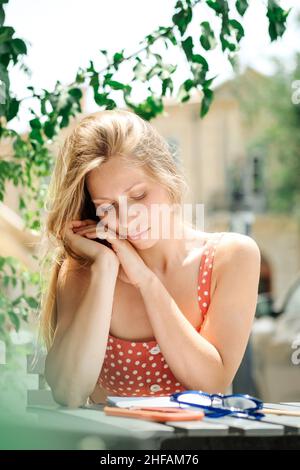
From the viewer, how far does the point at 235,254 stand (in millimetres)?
2607

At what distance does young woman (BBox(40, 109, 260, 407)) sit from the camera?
2.38 m

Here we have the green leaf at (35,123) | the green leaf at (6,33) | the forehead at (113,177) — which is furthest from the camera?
the green leaf at (35,123)

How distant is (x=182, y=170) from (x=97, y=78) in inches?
17.2

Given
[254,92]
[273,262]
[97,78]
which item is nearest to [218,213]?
[273,262]

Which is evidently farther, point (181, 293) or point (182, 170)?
point (182, 170)

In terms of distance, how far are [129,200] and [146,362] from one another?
472 millimetres

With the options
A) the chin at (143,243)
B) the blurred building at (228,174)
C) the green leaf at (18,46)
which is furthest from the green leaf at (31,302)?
the blurred building at (228,174)

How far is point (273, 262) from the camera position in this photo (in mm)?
32406

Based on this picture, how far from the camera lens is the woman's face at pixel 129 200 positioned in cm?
253

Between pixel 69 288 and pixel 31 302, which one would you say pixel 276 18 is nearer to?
pixel 69 288

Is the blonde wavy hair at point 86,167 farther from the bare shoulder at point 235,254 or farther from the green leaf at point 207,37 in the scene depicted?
the green leaf at point 207,37

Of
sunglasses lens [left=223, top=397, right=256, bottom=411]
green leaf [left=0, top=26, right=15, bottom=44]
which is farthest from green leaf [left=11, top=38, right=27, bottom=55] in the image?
sunglasses lens [left=223, top=397, right=256, bottom=411]

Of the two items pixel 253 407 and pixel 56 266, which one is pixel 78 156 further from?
pixel 253 407

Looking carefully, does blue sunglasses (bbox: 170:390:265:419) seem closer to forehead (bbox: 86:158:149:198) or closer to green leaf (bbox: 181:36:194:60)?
forehead (bbox: 86:158:149:198)
